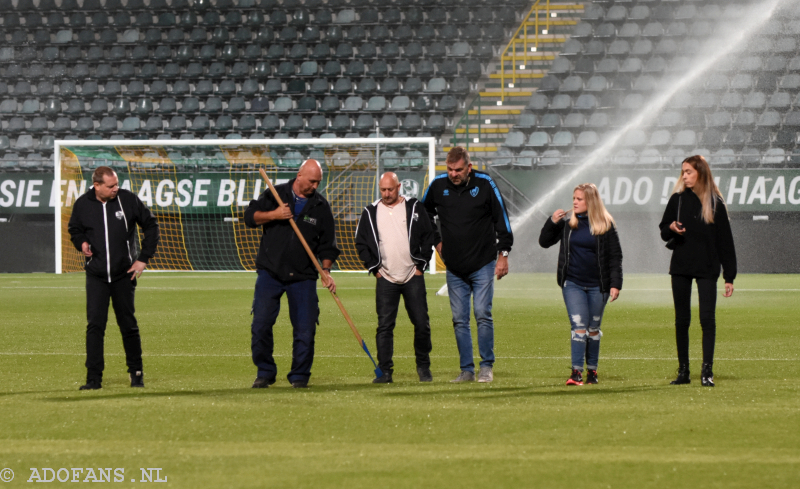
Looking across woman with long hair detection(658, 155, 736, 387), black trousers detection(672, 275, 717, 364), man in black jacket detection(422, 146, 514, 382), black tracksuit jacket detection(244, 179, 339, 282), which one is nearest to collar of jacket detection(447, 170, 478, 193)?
man in black jacket detection(422, 146, 514, 382)

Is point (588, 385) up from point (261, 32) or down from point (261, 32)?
down

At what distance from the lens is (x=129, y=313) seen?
262 inches

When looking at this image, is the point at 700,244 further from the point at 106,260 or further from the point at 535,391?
the point at 106,260

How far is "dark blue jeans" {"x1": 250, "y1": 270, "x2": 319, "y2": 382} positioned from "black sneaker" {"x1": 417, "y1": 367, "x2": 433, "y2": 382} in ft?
2.70

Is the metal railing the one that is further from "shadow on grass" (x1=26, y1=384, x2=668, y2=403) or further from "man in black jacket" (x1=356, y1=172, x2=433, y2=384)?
"shadow on grass" (x1=26, y1=384, x2=668, y2=403)

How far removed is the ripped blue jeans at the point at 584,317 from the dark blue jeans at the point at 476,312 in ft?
1.88

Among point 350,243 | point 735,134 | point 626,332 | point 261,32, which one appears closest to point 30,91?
point 261,32

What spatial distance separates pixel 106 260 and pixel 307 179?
1.52 metres

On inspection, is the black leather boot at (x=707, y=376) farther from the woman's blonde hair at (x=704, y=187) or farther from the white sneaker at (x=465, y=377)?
the white sneaker at (x=465, y=377)

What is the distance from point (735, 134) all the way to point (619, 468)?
21.2m

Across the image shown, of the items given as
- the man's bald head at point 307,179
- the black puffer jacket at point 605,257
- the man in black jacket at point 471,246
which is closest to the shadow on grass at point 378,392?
the man in black jacket at point 471,246

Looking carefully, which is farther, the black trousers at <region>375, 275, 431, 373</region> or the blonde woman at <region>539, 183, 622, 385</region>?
the black trousers at <region>375, 275, 431, 373</region>

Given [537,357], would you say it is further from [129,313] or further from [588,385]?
[129,313]

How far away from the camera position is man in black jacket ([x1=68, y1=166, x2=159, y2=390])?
21.4 feet
